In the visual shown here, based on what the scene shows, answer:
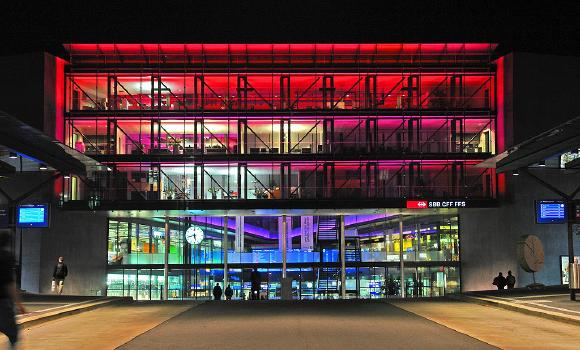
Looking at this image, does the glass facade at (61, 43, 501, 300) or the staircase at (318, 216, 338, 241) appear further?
the staircase at (318, 216, 338, 241)

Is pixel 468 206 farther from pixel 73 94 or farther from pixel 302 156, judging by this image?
pixel 73 94

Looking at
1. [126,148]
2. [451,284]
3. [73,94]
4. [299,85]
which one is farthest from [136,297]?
[451,284]

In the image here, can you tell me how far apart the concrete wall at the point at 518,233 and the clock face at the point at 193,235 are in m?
18.3

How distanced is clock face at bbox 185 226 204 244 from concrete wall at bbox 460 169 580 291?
60.0 ft

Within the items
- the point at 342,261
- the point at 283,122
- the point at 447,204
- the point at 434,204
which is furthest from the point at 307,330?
the point at 342,261

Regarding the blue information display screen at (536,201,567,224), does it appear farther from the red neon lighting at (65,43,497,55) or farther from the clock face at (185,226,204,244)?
the clock face at (185,226,204,244)

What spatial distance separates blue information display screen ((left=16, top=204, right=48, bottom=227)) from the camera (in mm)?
26625

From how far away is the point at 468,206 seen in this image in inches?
1911

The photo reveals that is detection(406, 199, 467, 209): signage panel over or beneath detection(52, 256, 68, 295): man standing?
over

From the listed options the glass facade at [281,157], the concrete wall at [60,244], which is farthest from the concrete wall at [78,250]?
the glass facade at [281,157]

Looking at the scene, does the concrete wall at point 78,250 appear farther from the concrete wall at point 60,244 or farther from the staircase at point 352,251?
the staircase at point 352,251

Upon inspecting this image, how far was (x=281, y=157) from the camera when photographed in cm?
4953

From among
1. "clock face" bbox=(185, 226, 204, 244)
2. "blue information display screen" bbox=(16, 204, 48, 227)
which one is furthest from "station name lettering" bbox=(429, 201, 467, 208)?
"blue information display screen" bbox=(16, 204, 48, 227)

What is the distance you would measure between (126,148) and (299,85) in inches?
480
